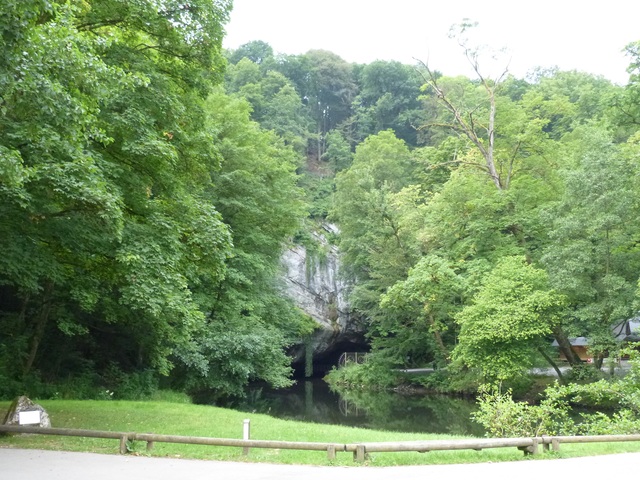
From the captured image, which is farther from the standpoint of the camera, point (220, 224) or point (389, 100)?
point (389, 100)

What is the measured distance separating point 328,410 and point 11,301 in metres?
14.1

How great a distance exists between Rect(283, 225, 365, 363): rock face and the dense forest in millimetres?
1528

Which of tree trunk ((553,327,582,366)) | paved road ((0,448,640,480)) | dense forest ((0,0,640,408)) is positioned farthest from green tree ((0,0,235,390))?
tree trunk ((553,327,582,366))

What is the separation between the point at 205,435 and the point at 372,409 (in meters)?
14.9

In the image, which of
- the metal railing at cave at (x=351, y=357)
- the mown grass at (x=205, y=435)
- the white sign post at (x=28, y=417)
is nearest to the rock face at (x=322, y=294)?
the metal railing at cave at (x=351, y=357)

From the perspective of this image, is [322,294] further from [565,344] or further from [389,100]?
[389,100]

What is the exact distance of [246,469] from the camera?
6.77 metres

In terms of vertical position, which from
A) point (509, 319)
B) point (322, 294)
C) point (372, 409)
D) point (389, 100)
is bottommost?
point (372, 409)

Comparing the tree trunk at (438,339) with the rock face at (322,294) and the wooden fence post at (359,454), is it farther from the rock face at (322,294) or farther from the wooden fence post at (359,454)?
the wooden fence post at (359,454)

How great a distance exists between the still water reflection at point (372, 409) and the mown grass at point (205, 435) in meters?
6.78

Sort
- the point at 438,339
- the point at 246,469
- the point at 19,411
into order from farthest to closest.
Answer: the point at 438,339
the point at 19,411
the point at 246,469

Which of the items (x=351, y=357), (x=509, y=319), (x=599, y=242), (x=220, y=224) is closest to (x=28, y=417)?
(x=220, y=224)

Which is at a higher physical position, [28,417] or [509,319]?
[509,319]

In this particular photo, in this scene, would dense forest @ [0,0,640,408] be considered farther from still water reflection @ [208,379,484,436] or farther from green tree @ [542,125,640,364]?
still water reflection @ [208,379,484,436]
